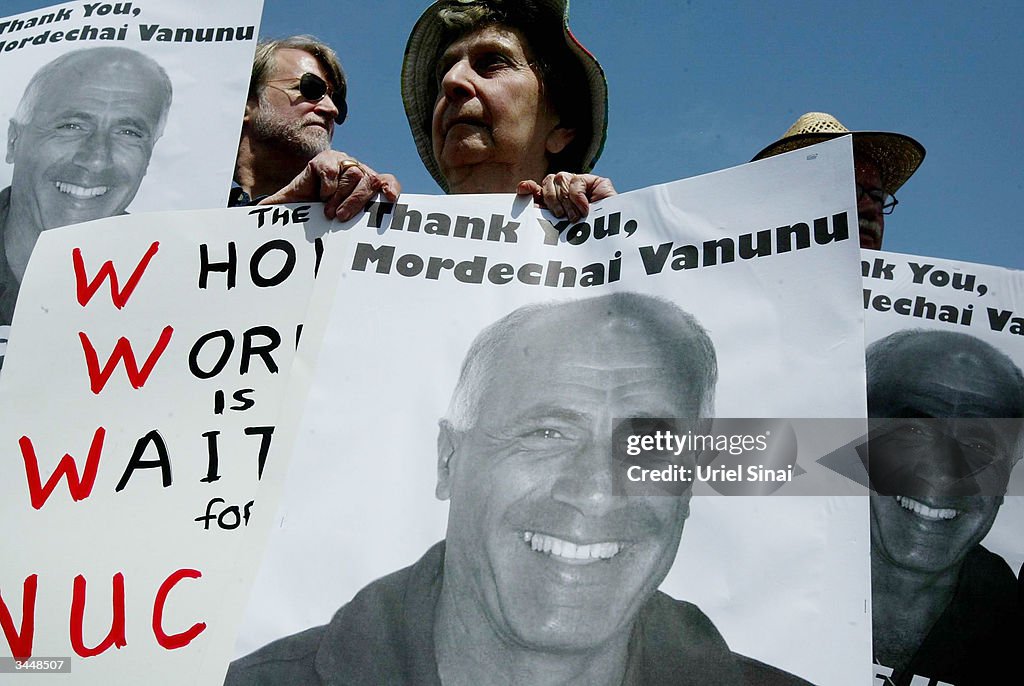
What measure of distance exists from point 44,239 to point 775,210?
1353 millimetres

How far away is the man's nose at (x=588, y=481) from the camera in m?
1.55

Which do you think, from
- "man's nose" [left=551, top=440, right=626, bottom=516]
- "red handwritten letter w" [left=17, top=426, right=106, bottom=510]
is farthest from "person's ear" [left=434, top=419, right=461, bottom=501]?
"red handwritten letter w" [left=17, top=426, right=106, bottom=510]

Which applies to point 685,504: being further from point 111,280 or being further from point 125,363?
point 111,280

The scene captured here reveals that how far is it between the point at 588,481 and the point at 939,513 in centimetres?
72

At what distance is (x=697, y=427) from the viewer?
1.59 metres

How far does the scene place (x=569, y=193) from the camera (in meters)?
1.86

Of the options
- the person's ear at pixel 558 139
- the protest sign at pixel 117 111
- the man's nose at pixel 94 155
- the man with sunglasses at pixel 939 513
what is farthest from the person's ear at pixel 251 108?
the man with sunglasses at pixel 939 513

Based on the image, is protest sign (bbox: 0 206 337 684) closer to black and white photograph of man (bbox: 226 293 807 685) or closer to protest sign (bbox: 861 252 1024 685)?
black and white photograph of man (bbox: 226 293 807 685)

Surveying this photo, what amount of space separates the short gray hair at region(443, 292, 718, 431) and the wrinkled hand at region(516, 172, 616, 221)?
0.66 ft

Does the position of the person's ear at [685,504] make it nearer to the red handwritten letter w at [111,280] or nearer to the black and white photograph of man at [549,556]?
the black and white photograph of man at [549,556]

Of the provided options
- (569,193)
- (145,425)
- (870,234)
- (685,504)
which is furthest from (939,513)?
(145,425)

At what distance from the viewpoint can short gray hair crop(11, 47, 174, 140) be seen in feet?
8.16

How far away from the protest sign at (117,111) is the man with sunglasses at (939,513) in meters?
1.45

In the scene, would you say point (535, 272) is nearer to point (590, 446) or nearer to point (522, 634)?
point (590, 446)
